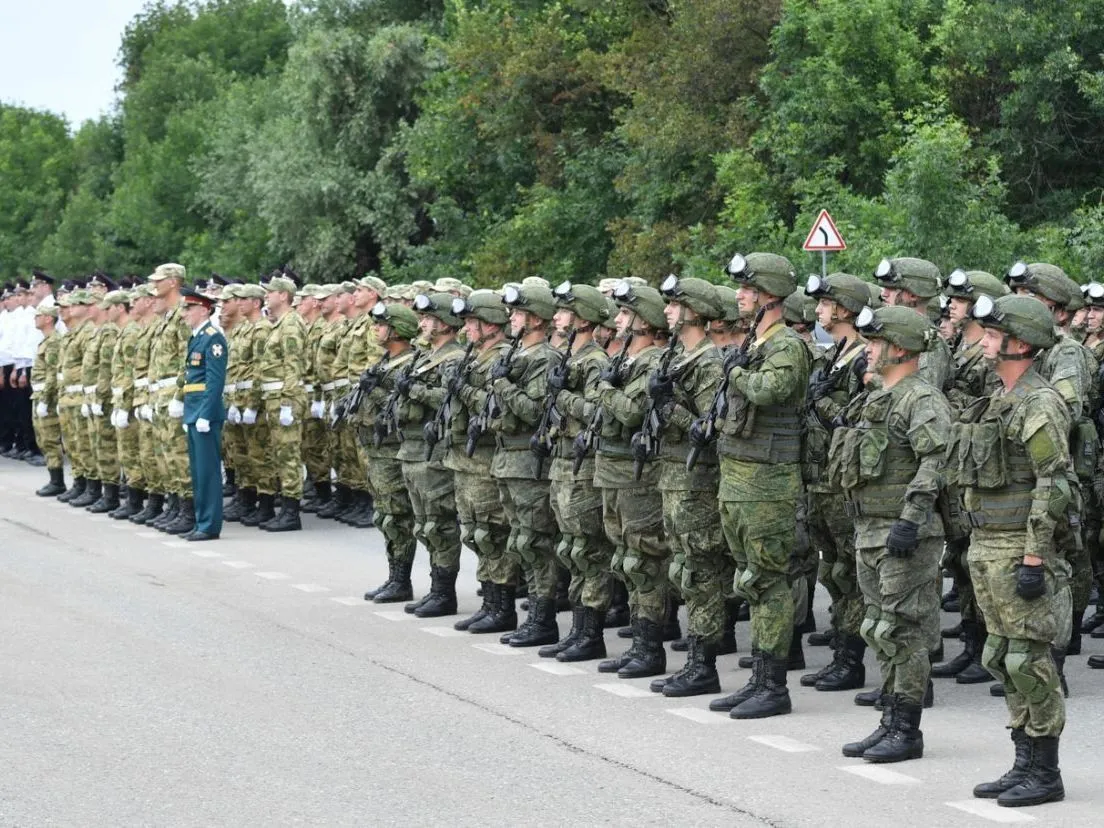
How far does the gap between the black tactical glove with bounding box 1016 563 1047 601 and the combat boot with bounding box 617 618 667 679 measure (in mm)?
3420

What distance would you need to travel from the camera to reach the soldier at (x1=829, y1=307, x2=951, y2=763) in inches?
351

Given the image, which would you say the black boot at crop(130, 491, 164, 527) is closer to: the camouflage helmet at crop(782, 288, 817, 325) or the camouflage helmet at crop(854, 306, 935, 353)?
the camouflage helmet at crop(782, 288, 817, 325)

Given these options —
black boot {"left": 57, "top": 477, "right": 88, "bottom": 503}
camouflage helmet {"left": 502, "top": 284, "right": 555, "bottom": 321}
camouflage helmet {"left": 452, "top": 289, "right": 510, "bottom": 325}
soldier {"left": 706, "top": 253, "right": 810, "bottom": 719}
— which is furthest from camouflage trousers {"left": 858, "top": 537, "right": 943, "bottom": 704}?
black boot {"left": 57, "top": 477, "right": 88, "bottom": 503}

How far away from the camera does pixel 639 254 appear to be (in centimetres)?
3372

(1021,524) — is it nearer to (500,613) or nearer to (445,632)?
(500,613)

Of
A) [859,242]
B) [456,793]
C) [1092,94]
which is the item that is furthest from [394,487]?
[1092,94]

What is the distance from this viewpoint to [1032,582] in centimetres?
805

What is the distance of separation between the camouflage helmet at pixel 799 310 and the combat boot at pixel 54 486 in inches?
496

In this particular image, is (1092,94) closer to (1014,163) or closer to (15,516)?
(1014,163)

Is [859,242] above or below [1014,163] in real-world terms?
below

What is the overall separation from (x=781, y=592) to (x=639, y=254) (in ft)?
78.6

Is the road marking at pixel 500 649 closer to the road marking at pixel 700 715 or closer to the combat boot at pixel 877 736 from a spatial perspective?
the road marking at pixel 700 715

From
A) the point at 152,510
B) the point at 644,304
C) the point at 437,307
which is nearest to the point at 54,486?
the point at 152,510

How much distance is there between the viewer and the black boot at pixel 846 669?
10.8 meters
